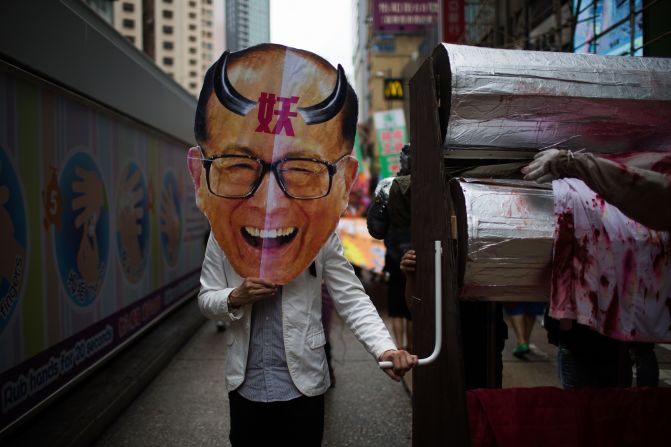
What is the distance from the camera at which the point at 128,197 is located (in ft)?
18.6

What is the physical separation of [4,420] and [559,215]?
3471 millimetres

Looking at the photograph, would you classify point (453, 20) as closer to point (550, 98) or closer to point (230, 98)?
point (550, 98)

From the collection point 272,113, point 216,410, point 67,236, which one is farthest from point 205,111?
point 216,410

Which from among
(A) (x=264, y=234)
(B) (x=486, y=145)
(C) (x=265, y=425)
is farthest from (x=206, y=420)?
(B) (x=486, y=145)

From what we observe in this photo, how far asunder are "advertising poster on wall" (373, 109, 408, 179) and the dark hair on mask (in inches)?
229

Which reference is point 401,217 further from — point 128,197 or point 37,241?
point 128,197

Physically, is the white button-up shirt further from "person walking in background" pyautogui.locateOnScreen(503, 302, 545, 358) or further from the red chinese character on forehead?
"person walking in background" pyautogui.locateOnScreen(503, 302, 545, 358)

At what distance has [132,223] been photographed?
579cm

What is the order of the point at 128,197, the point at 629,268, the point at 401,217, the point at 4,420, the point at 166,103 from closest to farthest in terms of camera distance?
the point at 629,268, the point at 401,217, the point at 4,420, the point at 128,197, the point at 166,103

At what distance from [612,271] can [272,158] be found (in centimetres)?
131

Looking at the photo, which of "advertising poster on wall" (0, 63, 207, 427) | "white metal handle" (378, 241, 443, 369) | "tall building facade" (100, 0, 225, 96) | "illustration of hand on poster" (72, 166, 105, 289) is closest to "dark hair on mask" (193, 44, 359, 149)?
"white metal handle" (378, 241, 443, 369)

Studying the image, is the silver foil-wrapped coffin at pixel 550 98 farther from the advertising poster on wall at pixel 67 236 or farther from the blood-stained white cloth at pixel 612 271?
the advertising poster on wall at pixel 67 236

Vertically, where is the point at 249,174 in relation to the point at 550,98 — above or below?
below

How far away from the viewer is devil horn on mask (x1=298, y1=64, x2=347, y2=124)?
1.91 meters
